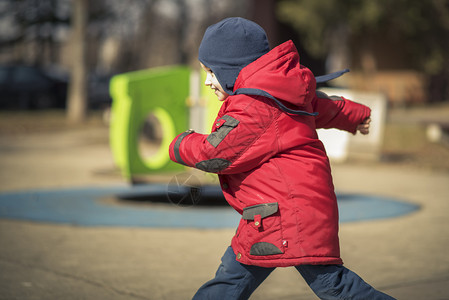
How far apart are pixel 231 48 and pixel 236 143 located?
0.42 metres

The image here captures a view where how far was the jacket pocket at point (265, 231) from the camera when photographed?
2795 mm

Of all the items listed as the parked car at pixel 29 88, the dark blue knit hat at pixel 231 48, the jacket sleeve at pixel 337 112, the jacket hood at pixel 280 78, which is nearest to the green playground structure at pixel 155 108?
the jacket sleeve at pixel 337 112

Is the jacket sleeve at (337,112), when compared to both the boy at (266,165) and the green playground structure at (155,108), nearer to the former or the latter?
the boy at (266,165)

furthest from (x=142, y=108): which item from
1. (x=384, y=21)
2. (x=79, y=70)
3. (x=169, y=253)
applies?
(x=384, y=21)

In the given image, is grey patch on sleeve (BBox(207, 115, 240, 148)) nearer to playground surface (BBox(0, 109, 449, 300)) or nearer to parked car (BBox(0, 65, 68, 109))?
playground surface (BBox(0, 109, 449, 300))

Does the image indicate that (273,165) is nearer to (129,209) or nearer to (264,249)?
(264,249)

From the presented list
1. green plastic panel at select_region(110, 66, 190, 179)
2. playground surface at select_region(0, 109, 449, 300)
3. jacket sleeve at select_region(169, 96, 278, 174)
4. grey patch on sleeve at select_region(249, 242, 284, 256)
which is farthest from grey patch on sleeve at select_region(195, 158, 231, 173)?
green plastic panel at select_region(110, 66, 190, 179)

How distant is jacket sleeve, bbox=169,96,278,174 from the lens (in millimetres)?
2783

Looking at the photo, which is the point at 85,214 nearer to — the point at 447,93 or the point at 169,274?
the point at 169,274

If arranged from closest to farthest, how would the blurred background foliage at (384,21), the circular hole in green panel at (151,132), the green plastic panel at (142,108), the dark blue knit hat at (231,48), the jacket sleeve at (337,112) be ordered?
the dark blue knit hat at (231,48) < the jacket sleeve at (337,112) < the green plastic panel at (142,108) < the circular hole in green panel at (151,132) < the blurred background foliage at (384,21)

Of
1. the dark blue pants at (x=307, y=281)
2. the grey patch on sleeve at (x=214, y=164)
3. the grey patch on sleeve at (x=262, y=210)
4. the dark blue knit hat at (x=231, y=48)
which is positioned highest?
the dark blue knit hat at (x=231, y=48)

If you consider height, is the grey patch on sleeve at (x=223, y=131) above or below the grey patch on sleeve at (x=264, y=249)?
above

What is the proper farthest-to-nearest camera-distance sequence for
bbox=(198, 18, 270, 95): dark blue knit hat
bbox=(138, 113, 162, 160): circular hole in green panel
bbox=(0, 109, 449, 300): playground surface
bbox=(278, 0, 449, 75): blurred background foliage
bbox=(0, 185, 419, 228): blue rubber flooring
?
bbox=(278, 0, 449, 75): blurred background foliage → bbox=(138, 113, 162, 160): circular hole in green panel → bbox=(0, 185, 419, 228): blue rubber flooring → bbox=(0, 109, 449, 300): playground surface → bbox=(198, 18, 270, 95): dark blue knit hat

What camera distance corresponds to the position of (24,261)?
201 inches
